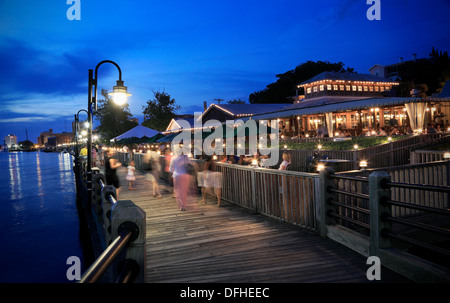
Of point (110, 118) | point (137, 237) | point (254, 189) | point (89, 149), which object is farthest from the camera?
point (110, 118)

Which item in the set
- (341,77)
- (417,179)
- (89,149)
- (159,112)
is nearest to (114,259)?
(417,179)

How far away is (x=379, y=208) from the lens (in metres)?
4.41

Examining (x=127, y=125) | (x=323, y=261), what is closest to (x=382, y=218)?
(x=323, y=261)

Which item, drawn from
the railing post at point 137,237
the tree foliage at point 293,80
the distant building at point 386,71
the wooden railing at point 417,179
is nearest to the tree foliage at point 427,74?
the distant building at point 386,71

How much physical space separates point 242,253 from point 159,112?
57.8 meters

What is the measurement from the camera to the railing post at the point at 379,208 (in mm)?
4383

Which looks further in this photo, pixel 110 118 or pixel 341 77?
pixel 110 118

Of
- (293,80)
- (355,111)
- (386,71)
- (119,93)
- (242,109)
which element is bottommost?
(119,93)

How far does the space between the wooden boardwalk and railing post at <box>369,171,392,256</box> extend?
0.39m

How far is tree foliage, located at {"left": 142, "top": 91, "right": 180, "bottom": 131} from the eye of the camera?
6003 centimetres

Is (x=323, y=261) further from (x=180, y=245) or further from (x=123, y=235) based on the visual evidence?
(x=123, y=235)

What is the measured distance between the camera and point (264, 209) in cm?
758

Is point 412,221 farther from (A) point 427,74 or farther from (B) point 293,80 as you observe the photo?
(B) point 293,80
